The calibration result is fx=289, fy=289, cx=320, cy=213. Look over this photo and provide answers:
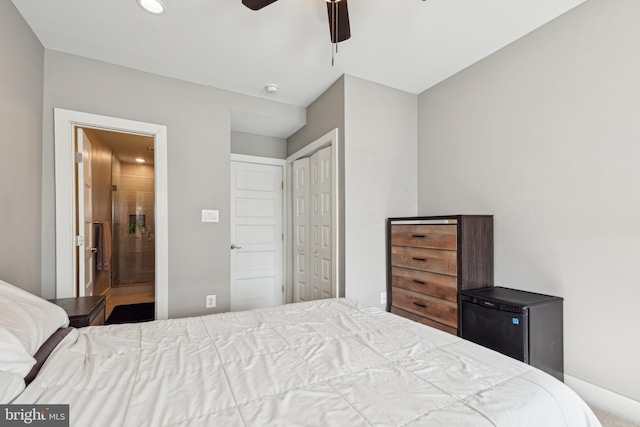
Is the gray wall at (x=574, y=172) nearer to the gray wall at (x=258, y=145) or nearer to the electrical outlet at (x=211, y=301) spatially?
the gray wall at (x=258, y=145)

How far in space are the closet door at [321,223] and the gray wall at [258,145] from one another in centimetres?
83

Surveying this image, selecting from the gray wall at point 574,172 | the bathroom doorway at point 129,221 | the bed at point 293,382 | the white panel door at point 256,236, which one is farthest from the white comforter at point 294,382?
the bathroom doorway at point 129,221

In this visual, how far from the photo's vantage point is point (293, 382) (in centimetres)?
97

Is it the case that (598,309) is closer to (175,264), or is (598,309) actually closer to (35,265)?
(175,264)

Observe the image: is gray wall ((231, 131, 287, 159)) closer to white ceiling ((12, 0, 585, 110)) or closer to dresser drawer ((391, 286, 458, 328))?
white ceiling ((12, 0, 585, 110))

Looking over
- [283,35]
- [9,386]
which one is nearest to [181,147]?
[283,35]

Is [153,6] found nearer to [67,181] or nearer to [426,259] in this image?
[67,181]

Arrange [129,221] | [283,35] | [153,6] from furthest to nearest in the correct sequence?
[129,221]
[283,35]
[153,6]

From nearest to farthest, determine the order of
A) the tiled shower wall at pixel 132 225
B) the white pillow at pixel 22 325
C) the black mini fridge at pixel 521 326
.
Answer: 1. the white pillow at pixel 22 325
2. the black mini fridge at pixel 521 326
3. the tiled shower wall at pixel 132 225

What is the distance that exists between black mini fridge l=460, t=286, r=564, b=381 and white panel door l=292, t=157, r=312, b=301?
1890 mm

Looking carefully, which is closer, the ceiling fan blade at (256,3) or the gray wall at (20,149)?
the ceiling fan blade at (256,3)

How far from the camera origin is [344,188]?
2807 mm

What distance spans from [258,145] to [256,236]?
1256 millimetres

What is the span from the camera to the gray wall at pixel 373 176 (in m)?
2.81
